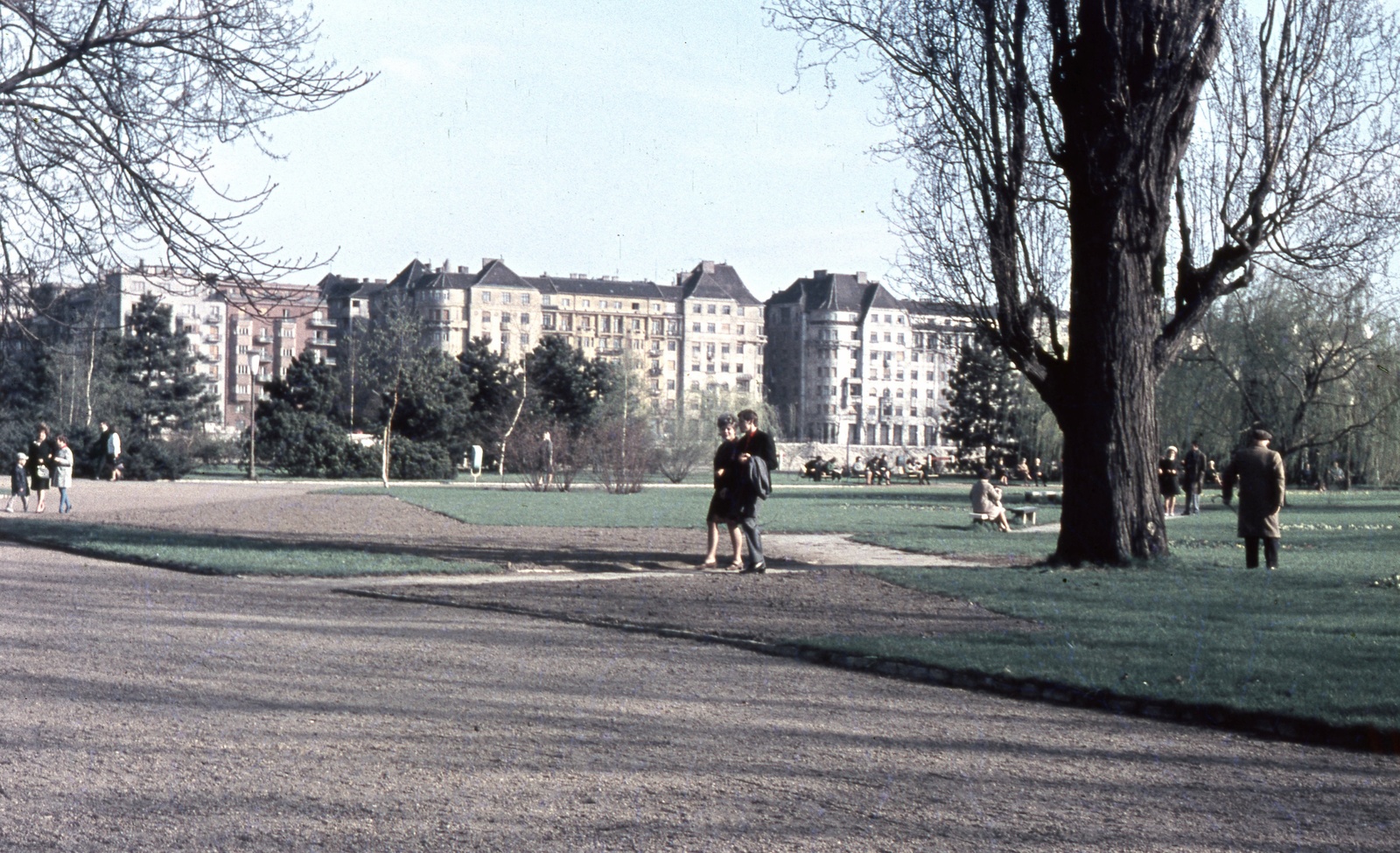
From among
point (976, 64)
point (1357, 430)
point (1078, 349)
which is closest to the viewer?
point (1078, 349)

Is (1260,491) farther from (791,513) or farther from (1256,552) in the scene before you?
(791,513)

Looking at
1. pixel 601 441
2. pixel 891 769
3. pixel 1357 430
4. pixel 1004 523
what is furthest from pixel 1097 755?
pixel 1357 430

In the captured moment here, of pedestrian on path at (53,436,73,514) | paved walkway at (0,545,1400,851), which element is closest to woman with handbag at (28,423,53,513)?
pedestrian on path at (53,436,73,514)

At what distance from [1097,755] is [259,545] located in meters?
15.4

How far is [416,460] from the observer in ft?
197

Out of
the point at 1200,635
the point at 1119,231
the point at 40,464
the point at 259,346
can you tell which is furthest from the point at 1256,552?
the point at 259,346

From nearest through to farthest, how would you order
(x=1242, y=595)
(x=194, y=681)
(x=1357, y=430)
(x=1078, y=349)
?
(x=194, y=681), (x=1242, y=595), (x=1078, y=349), (x=1357, y=430)

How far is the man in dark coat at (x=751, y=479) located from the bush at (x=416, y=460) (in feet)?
143

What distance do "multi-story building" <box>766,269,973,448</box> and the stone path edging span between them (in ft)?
554

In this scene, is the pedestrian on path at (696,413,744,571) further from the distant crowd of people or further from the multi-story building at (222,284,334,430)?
the multi-story building at (222,284,334,430)

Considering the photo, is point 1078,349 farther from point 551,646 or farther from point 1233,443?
point 1233,443

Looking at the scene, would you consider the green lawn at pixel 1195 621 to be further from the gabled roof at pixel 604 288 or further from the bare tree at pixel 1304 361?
the gabled roof at pixel 604 288

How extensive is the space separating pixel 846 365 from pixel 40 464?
524 feet

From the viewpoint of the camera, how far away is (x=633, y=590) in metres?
15.2
